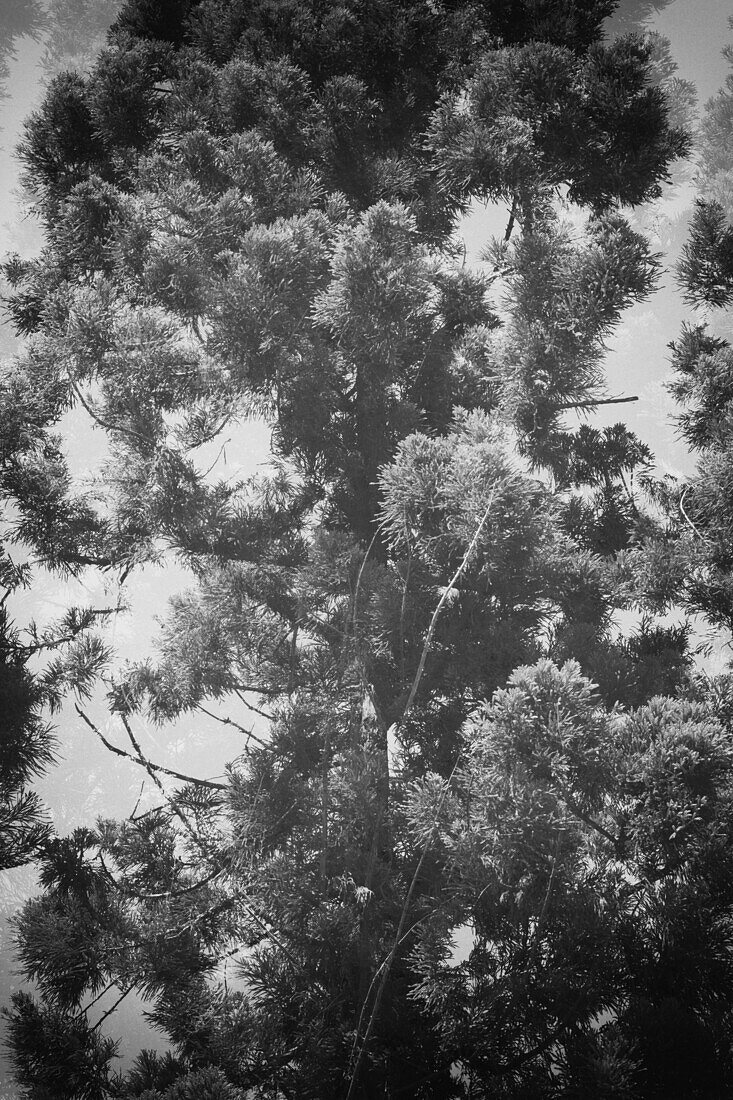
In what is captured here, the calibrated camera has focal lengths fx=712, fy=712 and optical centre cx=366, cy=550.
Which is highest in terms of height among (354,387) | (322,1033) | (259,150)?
(259,150)

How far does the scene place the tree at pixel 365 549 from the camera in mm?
2502

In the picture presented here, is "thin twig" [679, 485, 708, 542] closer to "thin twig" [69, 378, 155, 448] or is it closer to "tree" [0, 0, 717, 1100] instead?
"tree" [0, 0, 717, 1100]

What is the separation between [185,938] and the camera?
296 cm

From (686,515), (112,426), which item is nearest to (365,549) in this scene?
(112,426)

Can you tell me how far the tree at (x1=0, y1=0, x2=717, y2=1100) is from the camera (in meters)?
2.50

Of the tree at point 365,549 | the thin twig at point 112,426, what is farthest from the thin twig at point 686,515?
the thin twig at point 112,426

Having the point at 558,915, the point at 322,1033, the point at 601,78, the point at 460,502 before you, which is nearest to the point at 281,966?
the point at 322,1033

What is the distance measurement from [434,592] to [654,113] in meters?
2.79

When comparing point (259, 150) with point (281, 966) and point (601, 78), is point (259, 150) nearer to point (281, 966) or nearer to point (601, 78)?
point (601, 78)

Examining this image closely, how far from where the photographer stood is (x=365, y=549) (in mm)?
3682

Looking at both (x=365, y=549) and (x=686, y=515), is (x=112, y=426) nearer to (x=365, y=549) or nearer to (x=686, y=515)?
(x=365, y=549)

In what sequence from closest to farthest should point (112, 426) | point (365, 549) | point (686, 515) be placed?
1. point (686, 515)
2. point (112, 426)
3. point (365, 549)

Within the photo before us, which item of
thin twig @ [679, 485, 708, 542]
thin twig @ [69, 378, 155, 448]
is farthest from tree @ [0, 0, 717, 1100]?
thin twig @ [679, 485, 708, 542]

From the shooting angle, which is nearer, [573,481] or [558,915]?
[558,915]
